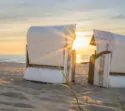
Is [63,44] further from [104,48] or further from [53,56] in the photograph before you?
[104,48]

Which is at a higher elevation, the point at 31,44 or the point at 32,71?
the point at 31,44

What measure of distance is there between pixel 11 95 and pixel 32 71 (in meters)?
3.59

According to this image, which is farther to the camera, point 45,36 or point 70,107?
point 45,36

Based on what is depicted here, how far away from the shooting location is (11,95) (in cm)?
563

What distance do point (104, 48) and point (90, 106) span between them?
3.80 m

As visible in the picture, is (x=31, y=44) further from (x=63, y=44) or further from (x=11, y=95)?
(x=11, y=95)

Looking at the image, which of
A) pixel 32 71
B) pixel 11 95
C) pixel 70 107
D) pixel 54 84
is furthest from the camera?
pixel 32 71

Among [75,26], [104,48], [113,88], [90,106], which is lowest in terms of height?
[113,88]

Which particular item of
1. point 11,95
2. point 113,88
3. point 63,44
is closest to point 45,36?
point 63,44

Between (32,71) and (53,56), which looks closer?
(53,56)

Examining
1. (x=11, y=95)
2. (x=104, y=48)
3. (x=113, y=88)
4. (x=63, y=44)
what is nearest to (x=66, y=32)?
(x=63, y=44)

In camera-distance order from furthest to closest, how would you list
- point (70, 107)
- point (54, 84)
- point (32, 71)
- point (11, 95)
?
1. point (32, 71)
2. point (54, 84)
3. point (11, 95)
4. point (70, 107)

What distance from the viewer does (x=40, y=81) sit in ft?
29.6

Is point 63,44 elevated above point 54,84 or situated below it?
above
